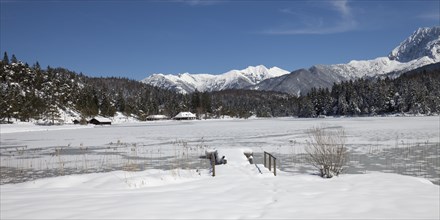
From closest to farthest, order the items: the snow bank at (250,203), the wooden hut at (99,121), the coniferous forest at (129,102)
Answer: the snow bank at (250,203), the coniferous forest at (129,102), the wooden hut at (99,121)

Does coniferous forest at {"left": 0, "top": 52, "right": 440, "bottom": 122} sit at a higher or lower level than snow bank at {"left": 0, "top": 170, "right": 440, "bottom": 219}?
higher

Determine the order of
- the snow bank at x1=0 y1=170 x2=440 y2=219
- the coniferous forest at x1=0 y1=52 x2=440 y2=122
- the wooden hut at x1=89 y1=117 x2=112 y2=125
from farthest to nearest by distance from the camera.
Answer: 1. the wooden hut at x1=89 y1=117 x2=112 y2=125
2. the coniferous forest at x1=0 y1=52 x2=440 y2=122
3. the snow bank at x1=0 y1=170 x2=440 y2=219

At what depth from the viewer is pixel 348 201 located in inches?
350

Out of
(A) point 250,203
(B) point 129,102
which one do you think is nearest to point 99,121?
(B) point 129,102

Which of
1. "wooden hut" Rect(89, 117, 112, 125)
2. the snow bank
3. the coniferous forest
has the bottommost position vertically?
the snow bank

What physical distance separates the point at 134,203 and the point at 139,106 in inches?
6667

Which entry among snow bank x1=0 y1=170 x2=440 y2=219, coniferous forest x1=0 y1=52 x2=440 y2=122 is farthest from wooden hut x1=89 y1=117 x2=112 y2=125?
snow bank x1=0 y1=170 x2=440 y2=219

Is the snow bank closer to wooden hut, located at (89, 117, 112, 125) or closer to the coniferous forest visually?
the coniferous forest

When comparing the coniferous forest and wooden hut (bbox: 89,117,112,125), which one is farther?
wooden hut (bbox: 89,117,112,125)

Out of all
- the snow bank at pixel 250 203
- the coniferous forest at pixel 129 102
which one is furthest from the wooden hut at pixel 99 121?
the snow bank at pixel 250 203

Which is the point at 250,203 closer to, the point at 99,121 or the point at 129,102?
the point at 99,121

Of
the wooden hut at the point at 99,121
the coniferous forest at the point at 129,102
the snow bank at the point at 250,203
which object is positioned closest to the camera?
the snow bank at the point at 250,203

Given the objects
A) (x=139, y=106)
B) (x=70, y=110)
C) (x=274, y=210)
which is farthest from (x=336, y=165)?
(x=139, y=106)

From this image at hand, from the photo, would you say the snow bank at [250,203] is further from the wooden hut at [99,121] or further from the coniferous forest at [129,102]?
the wooden hut at [99,121]
